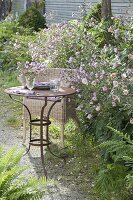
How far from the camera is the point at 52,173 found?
5012mm

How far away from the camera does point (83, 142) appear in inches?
227

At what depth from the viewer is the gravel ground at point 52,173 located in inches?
173

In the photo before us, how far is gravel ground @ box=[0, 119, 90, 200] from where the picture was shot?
14.4 feet

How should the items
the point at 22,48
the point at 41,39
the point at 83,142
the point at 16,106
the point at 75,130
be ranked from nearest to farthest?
the point at 83,142, the point at 75,130, the point at 16,106, the point at 41,39, the point at 22,48

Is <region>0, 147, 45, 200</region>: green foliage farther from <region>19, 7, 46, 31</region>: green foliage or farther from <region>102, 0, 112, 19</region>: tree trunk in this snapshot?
<region>19, 7, 46, 31</region>: green foliage

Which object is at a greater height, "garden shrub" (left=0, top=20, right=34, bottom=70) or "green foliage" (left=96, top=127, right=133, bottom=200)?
"garden shrub" (left=0, top=20, right=34, bottom=70)

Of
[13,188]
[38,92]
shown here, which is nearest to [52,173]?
[38,92]

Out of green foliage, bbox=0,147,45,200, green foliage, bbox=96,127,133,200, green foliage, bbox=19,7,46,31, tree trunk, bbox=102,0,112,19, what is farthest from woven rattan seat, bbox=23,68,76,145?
green foliage, bbox=19,7,46,31

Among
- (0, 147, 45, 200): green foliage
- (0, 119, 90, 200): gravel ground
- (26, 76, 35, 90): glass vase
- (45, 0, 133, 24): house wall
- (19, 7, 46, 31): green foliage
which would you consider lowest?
(0, 119, 90, 200): gravel ground

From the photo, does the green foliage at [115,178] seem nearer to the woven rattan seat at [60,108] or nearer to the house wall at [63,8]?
the woven rattan seat at [60,108]

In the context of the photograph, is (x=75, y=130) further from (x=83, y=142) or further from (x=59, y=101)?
(x=59, y=101)

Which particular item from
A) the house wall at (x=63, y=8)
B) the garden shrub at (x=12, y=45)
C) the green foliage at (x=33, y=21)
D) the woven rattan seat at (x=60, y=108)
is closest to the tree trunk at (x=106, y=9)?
the garden shrub at (x=12, y=45)

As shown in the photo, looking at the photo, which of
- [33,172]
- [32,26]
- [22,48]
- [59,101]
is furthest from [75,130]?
[32,26]

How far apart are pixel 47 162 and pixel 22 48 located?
17.7 ft
